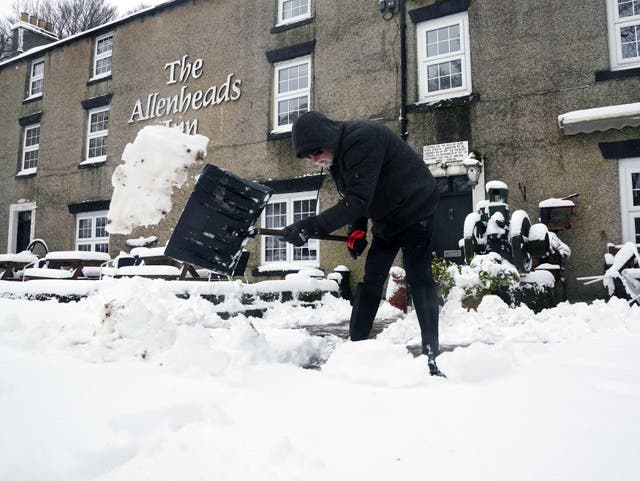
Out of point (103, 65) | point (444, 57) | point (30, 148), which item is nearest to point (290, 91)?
point (444, 57)

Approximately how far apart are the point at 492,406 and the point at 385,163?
152 cm

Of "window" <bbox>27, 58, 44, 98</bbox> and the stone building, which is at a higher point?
"window" <bbox>27, 58, 44, 98</bbox>

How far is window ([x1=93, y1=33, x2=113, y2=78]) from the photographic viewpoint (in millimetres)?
13203

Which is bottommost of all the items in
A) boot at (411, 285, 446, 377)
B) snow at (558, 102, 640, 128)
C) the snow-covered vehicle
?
boot at (411, 285, 446, 377)

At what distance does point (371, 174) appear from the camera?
263 cm

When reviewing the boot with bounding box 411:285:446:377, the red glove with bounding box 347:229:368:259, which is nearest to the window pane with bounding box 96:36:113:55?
the red glove with bounding box 347:229:368:259

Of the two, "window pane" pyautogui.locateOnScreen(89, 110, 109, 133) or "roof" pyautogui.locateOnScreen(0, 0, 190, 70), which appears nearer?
"roof" pyautogui.locateOnScreen(0, 0, 190, 70)

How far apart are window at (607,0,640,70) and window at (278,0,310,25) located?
5.90 meters

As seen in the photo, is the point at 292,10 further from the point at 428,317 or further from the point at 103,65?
the point at 428,317

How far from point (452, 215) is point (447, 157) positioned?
1.03m

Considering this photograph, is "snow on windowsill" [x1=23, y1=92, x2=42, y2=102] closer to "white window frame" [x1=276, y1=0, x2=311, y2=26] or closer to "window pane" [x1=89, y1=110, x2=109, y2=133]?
"window pane" [x1=89, y1=110, x2=109, y2=133]

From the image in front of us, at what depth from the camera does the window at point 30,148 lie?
14.2 m

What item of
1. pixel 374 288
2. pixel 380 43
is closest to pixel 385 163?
pixel 374 288

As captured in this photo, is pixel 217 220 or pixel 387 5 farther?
pixel 387 5
